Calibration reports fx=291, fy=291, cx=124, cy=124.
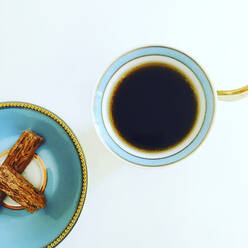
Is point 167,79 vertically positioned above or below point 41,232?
above

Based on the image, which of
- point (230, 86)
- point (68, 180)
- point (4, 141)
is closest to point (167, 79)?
point (230, 86)

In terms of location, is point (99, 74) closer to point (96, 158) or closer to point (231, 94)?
point (96, 158)

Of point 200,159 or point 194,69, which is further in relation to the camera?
point 200,159

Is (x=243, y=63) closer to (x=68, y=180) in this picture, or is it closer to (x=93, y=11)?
(x=93, y=11)

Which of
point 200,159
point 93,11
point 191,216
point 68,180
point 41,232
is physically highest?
point 93,11

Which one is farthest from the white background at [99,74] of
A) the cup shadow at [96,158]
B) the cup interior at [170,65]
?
the cup interior at [170,65]

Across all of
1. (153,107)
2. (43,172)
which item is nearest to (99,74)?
(153,107)

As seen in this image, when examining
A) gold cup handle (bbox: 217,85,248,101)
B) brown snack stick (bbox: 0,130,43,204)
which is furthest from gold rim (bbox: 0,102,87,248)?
gold cup handle (bbox: 217,85,248,101)

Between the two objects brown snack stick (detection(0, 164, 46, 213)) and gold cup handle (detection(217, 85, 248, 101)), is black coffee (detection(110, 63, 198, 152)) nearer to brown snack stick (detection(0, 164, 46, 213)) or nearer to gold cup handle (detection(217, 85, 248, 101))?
gold cup handle (detection(217, 85, 248, 101))
